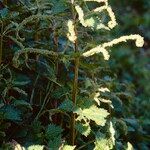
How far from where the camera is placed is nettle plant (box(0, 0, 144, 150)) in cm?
196

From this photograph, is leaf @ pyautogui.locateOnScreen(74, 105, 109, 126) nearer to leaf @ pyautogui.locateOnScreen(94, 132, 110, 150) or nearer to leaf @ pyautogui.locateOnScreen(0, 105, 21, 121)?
leaf @ pyautogui.locateOnScreen(94, 132, 110, 150)

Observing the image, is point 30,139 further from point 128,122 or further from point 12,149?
point 128,122

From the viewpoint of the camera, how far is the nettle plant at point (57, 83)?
6.43 feet

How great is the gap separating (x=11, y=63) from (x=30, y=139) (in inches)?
16.0

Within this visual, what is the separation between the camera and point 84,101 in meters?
2.01

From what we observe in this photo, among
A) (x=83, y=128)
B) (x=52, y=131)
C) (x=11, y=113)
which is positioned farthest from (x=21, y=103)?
(x=83, y=128)

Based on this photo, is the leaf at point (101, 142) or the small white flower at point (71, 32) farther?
the leaf at point (101, 142)

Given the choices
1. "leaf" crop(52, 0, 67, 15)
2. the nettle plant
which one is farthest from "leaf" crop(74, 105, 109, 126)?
"leaf" crop(52, 0, 67, 15)

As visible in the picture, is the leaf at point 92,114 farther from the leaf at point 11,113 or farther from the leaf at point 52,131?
the leaf at point 11,113

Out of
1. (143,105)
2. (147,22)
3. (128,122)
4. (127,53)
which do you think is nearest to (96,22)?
(128,122)

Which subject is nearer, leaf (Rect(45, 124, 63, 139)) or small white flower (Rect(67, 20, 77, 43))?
small white flower (Rect(67, 20, 77, 43))

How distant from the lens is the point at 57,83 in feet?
7.14

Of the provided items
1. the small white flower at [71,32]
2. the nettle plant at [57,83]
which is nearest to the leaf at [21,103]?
the nettle plant at [57,83]

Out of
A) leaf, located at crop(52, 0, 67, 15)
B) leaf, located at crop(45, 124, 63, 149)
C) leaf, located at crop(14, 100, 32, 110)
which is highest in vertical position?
leaf, located at crop(52, 0, 67, 15)
